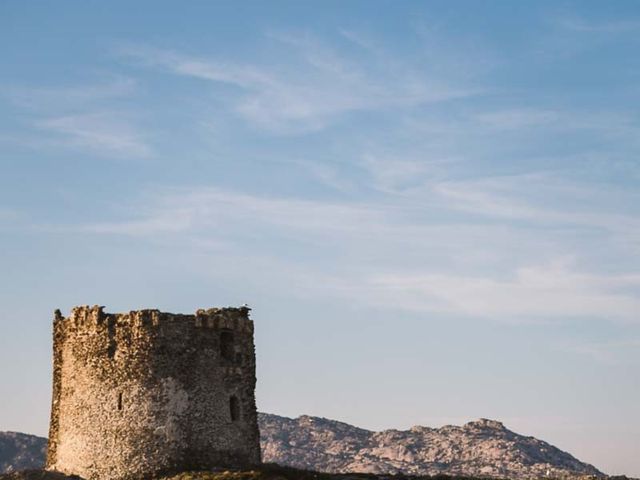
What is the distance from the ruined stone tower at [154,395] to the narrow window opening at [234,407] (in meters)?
0.06

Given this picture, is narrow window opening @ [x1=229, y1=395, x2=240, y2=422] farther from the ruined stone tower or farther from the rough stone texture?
the rough stone texture

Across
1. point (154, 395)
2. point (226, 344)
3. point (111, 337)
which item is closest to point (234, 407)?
point (226, 344)

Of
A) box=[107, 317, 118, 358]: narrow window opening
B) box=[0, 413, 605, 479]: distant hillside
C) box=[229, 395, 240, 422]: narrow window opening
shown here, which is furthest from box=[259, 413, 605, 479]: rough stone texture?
box=[107, 317, 118, 358]: narrow window opening

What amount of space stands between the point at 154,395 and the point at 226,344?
577 cm

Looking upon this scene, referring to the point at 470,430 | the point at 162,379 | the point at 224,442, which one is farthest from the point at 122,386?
the point at 470,430

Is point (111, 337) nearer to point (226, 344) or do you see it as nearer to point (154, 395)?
point (154, 395)

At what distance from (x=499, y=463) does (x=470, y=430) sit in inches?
845

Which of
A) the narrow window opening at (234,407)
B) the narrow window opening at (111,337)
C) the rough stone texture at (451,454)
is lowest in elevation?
the narrow window opening at (234,407)

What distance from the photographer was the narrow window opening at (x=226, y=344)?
6078 cm

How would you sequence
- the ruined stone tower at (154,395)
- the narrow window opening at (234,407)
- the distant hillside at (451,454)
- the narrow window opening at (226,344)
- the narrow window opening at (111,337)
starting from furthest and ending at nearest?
the distant hillside at (451,454)
the narrow window opening at (226,344)
the narrow window opening at (234,407)
the narrow window opening at (111,337)
the ruined stone tower at (154,395)

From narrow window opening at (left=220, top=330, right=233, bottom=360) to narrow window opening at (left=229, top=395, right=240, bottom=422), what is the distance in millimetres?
2514

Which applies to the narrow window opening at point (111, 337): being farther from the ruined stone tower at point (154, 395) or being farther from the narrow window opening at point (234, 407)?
the narrow window opening at point (234, 407)

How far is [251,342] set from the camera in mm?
62062

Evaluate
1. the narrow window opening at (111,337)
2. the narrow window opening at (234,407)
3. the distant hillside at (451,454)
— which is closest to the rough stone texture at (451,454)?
the distant hillside at (451,454)
